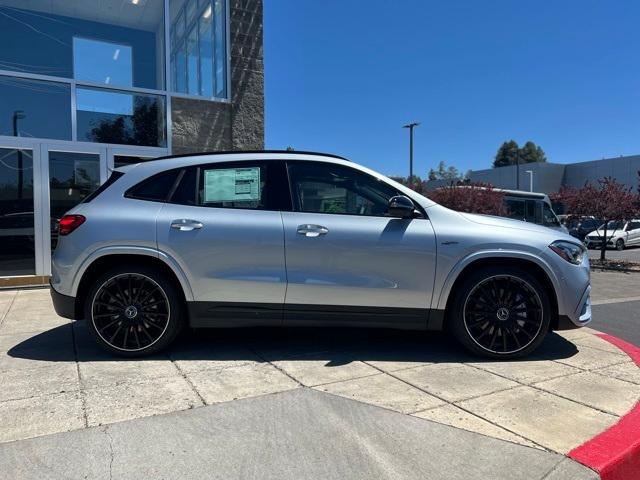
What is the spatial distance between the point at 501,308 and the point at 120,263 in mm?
3350

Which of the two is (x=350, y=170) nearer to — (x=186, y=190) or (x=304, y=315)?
(x=304, y=315)

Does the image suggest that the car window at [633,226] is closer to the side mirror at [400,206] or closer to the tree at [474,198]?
the tree at [474,198]

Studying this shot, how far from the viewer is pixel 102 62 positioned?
9.28m

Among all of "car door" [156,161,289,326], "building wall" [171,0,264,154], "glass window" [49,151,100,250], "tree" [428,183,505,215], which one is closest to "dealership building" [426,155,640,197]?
"tree" [428,183,505,215]

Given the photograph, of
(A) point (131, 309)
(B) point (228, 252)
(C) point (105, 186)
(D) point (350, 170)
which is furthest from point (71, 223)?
(D) point (350, 170)

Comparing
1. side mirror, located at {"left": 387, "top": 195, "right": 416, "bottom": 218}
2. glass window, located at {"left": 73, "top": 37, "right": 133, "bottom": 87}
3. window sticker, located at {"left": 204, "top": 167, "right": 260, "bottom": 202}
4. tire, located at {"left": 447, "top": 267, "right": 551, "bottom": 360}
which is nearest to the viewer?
side mirror, located at {"left": 387, "top": 195, "right": 416, "bottom": 218}

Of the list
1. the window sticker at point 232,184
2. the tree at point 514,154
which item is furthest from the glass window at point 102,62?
the tree at point 514,154

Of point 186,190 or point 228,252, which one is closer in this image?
point 228,252

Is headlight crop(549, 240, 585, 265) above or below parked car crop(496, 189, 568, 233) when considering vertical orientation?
below

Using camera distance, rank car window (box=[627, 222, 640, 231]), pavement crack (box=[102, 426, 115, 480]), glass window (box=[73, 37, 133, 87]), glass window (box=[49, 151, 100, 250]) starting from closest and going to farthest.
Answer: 1. pavement crack (box=[102, 426, 115, 480])
2. glass window (box=[49, 151, 100, 250])
3. glass window (box=[73, 37, 133, 87])
4. car window (box=[627, 222, 640, 231])

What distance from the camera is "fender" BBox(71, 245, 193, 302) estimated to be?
4.32 m

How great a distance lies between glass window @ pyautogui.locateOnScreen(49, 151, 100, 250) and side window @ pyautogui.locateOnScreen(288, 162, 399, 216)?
5.58m

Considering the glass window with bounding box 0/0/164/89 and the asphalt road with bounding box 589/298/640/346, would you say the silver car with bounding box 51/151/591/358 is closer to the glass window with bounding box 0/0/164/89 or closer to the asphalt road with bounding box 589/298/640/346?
the asphalt road with bounding box 589/298/640/346

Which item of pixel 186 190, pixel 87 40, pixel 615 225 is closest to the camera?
pixel 186 190
